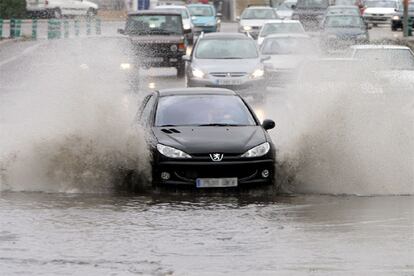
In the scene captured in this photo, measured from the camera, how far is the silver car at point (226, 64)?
29766 millimetres

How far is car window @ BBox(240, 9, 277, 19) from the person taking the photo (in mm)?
57094

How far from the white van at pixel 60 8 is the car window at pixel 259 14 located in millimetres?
20810

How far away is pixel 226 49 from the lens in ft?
102

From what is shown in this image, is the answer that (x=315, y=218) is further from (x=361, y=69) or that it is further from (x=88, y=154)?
(x=361, y=69)

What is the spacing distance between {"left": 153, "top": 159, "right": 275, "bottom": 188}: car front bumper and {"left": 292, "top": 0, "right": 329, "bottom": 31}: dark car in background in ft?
146

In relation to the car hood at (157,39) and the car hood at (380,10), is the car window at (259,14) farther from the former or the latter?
the car hood at (157,39)

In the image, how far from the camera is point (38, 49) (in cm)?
5131

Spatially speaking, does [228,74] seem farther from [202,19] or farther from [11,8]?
[11,8]

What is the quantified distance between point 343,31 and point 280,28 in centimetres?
422

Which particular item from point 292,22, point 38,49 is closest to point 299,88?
point 292,22

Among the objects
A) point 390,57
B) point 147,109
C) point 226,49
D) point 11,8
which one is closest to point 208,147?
point 147,109

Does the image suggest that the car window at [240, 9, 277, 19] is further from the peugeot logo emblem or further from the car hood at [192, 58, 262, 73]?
the peugeot logo emblem

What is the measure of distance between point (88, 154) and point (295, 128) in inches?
119

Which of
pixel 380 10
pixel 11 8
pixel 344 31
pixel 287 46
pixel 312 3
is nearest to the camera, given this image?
pixel 287 46
